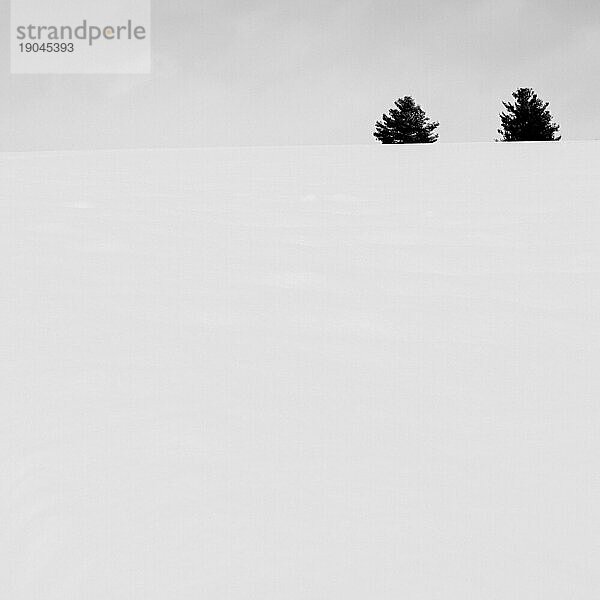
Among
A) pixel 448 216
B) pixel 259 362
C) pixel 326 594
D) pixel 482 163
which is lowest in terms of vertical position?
pixel 326 594

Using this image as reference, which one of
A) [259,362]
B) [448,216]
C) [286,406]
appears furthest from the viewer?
[448,216]

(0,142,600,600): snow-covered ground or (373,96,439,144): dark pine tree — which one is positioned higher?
(373,96,439,144): dark pine tree

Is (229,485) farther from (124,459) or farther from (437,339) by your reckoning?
(437,339)

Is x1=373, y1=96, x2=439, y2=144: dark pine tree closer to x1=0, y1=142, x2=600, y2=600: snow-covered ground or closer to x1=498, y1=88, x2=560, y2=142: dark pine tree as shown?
x1=498, y1=88, x2=560, y2=142: dark pine tree

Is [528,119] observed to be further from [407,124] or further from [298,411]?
[298,411]

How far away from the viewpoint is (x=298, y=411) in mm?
1233

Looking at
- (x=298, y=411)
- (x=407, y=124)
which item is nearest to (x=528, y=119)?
(x=407, y=124)

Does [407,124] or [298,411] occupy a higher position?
[407,124]

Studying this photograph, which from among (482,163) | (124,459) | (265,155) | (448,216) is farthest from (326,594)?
(265,155)

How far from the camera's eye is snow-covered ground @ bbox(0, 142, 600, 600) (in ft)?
2.88

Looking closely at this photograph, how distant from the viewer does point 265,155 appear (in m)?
5.00

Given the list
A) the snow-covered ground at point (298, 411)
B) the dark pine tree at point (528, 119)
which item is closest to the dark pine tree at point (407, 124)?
the dark pine tree at point (528, 119)

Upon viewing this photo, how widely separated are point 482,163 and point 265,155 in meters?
1.76

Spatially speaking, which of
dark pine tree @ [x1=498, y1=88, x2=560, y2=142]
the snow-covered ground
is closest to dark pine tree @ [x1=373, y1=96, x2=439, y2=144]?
dark pine tree @ [x1=498, y1=88, x2=560, y2=142]
